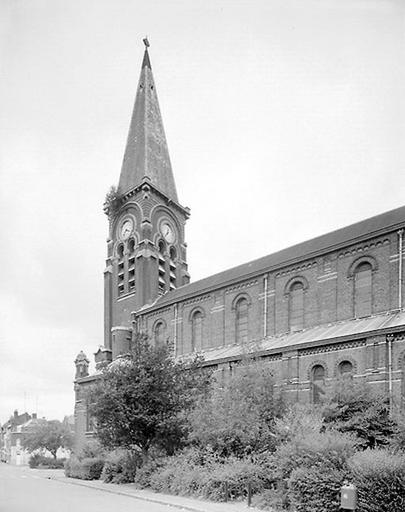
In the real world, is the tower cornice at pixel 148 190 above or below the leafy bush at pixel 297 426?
above

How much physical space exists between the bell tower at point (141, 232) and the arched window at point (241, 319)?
1098 centimetres

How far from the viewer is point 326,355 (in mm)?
27469

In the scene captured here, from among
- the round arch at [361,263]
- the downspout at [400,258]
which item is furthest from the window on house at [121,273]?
the downspout at [400,258]

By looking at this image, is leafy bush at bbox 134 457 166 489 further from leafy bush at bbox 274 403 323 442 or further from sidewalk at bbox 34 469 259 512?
leafy bush at bbox 274 403 323 442

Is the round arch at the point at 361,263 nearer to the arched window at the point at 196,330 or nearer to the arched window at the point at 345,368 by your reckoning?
the arched window at the point at 345,368

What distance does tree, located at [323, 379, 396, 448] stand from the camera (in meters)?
21.4

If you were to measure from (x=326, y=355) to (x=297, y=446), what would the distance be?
12.3 m

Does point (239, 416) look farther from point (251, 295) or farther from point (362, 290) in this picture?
point (251, 295)

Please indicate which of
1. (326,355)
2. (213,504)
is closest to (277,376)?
(326,355)

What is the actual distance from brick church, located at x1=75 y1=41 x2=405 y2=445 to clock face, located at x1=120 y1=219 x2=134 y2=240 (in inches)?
4.5

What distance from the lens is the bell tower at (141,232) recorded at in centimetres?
Result: 4578

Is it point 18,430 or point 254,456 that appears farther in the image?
point 18,430

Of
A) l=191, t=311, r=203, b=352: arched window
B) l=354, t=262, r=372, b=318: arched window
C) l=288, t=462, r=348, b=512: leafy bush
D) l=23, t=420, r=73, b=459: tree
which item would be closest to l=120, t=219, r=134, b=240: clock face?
l=191, t=311, r=203, b=352: arched window

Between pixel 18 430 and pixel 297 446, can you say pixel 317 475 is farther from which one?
pixel 18 430
